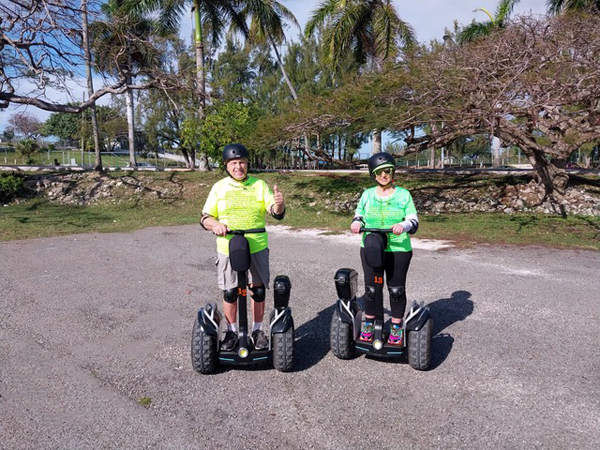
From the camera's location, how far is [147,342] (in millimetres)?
4492

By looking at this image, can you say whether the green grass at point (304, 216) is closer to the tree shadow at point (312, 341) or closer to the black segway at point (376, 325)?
the tree shadow at point (312, 341)

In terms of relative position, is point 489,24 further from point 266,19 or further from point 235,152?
point 235,152

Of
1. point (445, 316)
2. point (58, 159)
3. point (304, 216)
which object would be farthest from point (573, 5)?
point (58, 159)

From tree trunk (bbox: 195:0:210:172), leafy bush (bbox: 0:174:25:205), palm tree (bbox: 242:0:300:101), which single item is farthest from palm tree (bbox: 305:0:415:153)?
leafy bush (bbox: 0:174:25:205)

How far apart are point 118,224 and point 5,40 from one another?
24.6 feet

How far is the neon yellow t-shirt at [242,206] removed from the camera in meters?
3.79

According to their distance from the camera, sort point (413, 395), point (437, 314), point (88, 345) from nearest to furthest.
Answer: point (413, 395)
point (88, 345)
point (437, 314)

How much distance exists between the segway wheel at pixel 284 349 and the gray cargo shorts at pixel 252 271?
448mm

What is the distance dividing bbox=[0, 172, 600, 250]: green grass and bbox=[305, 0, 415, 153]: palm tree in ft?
12.5

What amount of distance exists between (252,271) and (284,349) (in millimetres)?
678

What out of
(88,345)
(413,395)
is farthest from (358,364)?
(88,345)

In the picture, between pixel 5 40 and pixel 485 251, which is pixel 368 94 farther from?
pixel 5 40

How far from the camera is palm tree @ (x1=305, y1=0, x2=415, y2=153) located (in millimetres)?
19953

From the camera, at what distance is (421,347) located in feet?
12.4
